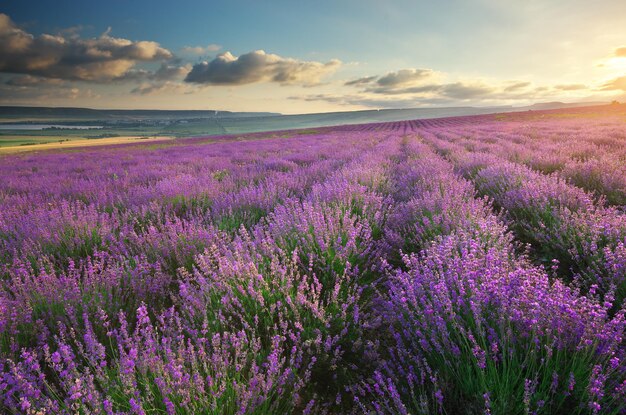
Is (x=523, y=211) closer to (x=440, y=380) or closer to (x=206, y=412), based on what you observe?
(x=440, y=380)

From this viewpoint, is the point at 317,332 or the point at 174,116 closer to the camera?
the point at 317,332

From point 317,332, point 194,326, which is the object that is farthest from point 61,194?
point 317,332

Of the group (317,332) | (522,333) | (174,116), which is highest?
(174,116)

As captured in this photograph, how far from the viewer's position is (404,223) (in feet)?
11.9

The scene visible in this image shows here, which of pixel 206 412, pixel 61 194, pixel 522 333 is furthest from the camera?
pixel 61 194

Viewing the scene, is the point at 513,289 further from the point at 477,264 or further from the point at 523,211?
the point at 523,211

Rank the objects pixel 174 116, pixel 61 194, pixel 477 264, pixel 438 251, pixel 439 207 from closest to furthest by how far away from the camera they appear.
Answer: pixel 477 264 → pixel 438 251 → pixel 439 207 → pixel 61 194 → pixel 174 116

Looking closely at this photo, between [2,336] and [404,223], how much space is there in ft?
11.0

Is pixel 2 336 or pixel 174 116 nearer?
pixel 2 336

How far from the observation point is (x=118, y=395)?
4.43ft

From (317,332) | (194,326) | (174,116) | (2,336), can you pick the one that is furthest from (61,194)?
(174,116)

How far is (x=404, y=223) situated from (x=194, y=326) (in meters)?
2.55

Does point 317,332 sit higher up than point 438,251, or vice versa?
point 438,251

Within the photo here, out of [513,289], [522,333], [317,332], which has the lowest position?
[317,332]
